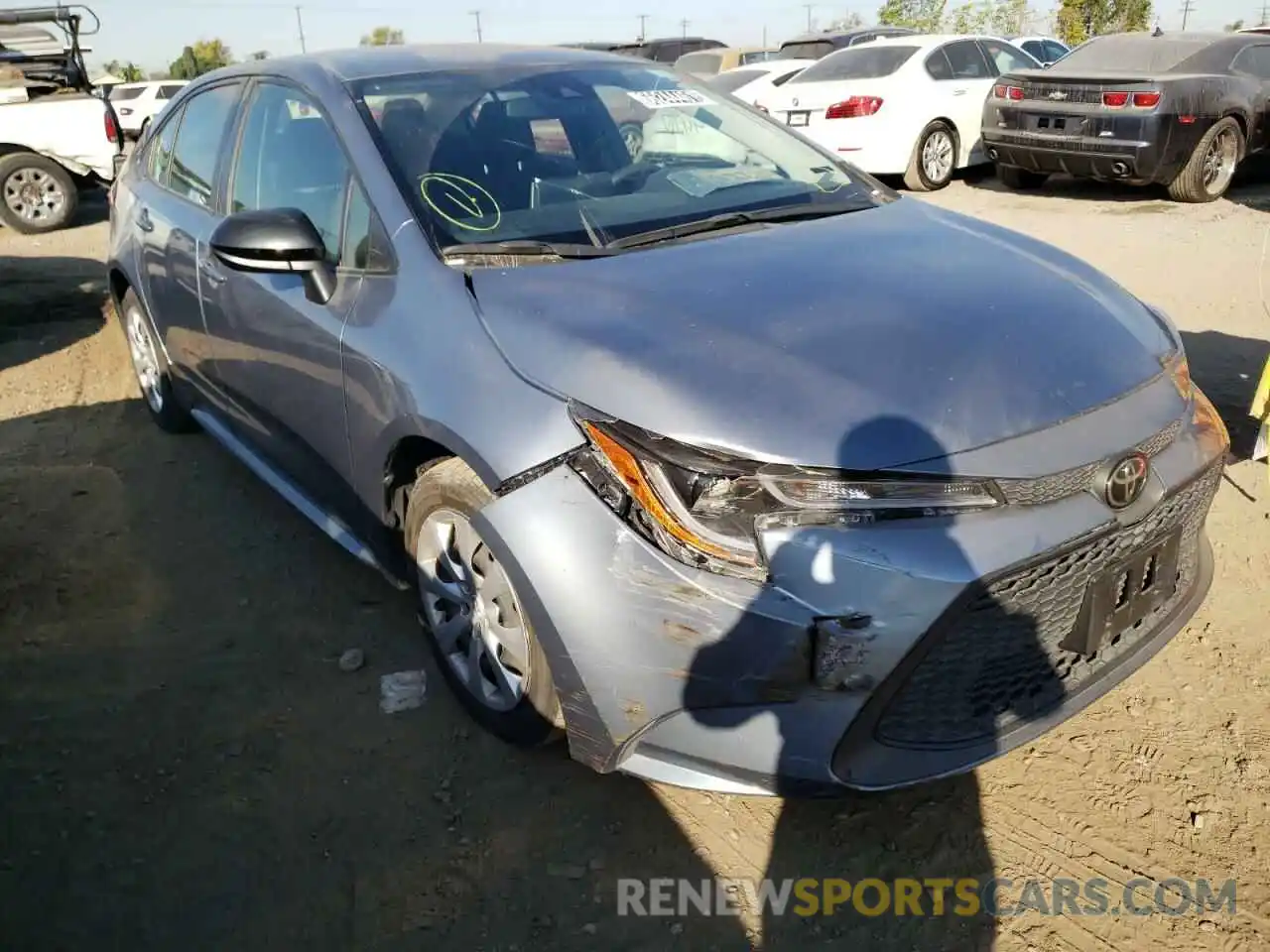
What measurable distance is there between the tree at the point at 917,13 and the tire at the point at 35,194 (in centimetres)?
2623

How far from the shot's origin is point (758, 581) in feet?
6.02

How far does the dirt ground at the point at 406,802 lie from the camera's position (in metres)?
2.11

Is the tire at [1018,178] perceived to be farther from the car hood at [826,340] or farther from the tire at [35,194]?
the tire at [35,194]

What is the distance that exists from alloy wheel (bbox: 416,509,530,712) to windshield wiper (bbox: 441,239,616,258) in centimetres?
65

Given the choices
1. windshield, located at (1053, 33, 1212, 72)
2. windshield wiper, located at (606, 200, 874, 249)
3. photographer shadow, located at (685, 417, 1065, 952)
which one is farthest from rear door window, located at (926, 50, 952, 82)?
photographer shadow, located at (685, 417, 1065, 952)

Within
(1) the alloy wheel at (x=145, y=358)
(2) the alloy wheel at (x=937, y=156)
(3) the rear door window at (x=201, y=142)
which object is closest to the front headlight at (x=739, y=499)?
(3) the rear door window at (x=201, y=142)

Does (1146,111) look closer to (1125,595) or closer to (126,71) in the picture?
(1125,595)

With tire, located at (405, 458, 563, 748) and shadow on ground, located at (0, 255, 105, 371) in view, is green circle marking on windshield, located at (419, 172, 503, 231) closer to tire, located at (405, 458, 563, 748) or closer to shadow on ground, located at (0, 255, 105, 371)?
tire, located at (405, 458, 563, 748)

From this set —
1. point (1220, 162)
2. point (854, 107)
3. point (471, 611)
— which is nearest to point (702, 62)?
point (854, 107)

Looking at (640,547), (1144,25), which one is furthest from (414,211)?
(1144,25)

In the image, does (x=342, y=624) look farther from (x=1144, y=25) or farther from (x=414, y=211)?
(x=1144, y=25)

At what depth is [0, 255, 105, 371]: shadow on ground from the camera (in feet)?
20.9

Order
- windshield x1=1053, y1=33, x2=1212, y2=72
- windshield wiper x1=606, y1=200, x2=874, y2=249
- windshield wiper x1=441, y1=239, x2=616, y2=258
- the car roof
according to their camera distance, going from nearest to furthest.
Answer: windshield wiper x1=441, y1=239, x2=616, y2=258, windshield wiper x1=606, y1=200, x2=874, y2=249, the car roof, windshield x1=1053, y1=33, x2=1212, y2=72

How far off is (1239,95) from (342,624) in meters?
9.15
